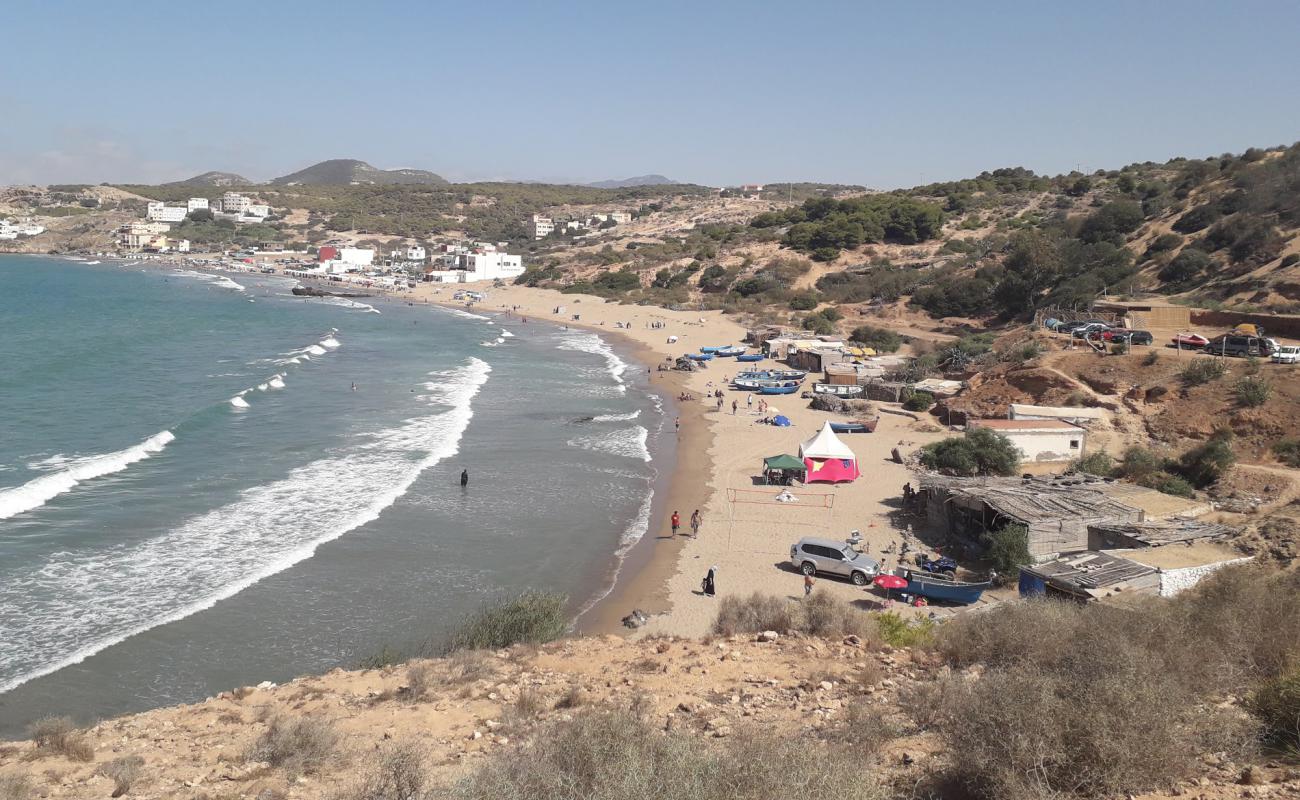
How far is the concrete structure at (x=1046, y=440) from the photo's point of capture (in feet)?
80.9

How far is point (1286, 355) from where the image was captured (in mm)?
27125

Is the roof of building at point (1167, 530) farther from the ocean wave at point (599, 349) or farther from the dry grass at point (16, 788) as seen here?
the ocean wave at point (599, 349)

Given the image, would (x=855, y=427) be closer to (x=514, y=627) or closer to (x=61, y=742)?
(x=514, y=627)

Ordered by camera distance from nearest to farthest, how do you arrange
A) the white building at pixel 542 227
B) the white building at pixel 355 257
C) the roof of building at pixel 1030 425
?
the roof of building at pixel 1030 425 < the white building at pixel 355 257 < the white building at pixel 542 227

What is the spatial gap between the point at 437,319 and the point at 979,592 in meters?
65.8

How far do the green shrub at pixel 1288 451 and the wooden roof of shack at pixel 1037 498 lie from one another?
5.59 metres

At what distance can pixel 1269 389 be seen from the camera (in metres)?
24.6

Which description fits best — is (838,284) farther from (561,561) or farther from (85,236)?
(85,236)

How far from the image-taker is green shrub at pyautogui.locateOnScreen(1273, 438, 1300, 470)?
2148 centimetres

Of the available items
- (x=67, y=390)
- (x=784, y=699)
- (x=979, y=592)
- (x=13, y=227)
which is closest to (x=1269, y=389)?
(x=979, y=592)

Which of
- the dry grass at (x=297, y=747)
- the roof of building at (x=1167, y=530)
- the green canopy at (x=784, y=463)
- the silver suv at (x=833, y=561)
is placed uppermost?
the roof of building at (x=1167, y=530)

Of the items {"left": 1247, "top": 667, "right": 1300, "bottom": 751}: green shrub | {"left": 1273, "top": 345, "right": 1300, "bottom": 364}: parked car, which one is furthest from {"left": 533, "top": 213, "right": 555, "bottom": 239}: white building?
{"left": 1247, "top": 667, "right": 1300, "bottom": 751}: green shrub

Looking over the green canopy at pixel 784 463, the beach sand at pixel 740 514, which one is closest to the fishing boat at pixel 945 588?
the beach sand at pixel 740 514

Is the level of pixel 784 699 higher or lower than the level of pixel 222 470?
higher
